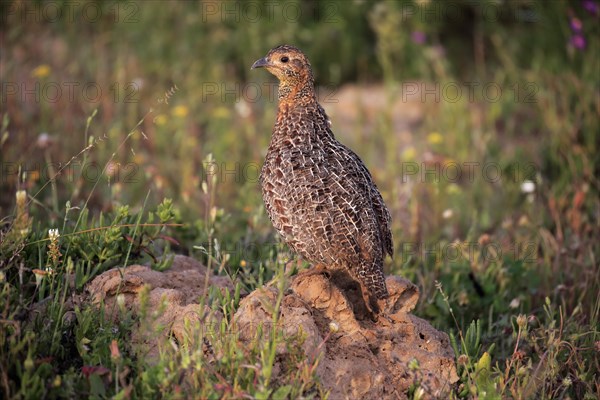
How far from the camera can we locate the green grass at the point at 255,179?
424 cm

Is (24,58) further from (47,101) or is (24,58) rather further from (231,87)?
(231,87)

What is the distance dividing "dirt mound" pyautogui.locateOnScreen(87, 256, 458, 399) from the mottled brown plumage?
194 millimetres

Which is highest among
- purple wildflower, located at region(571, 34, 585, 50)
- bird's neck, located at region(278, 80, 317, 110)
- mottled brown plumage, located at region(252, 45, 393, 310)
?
purple wildflower, located at region(571, 34, 585, 50)

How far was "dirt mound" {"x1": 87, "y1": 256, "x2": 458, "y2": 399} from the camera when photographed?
4.34 meters

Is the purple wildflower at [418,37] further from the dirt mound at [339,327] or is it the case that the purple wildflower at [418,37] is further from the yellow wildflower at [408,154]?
the dirt mound at [339,327]

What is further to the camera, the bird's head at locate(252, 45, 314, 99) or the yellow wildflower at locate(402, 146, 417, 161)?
the yellow wildflower at locate(402, 146, 417, 161)

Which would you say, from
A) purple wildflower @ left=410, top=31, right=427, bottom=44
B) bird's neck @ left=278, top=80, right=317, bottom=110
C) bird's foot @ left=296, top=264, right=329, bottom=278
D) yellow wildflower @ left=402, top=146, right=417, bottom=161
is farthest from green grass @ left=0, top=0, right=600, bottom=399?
bird's neck @ left=278, top=80, right=317, bottom=110

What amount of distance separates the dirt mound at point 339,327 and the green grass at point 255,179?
0.13 metres

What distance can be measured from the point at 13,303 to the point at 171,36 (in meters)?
6.64

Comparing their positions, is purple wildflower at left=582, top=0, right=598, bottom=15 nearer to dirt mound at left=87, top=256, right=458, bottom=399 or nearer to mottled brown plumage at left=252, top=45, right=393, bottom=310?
mottled brown plumage at left=252, top=45, right=393, bottom=310

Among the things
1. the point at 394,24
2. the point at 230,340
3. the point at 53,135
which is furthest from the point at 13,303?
the point at 394,24

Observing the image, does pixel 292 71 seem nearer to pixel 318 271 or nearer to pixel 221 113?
pixel 318 271

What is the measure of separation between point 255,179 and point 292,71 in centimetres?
285

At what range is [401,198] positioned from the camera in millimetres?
7680
